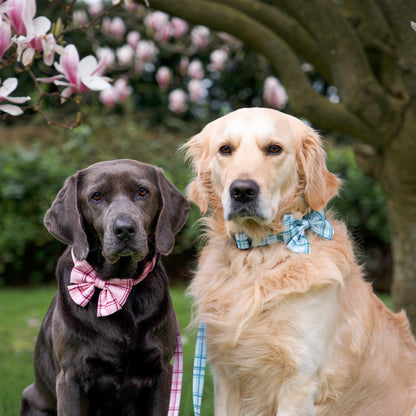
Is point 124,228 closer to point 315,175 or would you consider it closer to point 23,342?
point 315,175

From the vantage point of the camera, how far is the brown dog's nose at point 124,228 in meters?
2.57

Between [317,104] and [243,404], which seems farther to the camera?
[317,104]

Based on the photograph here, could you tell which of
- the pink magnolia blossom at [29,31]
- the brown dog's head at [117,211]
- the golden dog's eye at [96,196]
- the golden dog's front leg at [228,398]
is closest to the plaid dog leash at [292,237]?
the golden dog's front leg at [228,398]

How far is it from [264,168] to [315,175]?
25 cm

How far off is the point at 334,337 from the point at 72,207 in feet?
4.12

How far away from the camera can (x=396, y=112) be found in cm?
424

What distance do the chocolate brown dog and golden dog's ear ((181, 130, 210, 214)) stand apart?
0.11m

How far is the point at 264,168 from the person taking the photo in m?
2.67

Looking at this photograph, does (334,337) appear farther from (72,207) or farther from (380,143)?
(380,143)

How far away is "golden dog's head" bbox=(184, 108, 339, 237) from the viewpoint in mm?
2650

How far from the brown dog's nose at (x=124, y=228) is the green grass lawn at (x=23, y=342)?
0.70 m

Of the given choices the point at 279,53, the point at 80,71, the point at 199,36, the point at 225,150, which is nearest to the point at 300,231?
the point at 225,150

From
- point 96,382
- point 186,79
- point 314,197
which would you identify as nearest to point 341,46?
point 314,197

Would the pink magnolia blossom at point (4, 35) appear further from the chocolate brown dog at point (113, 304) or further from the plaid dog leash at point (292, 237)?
the plaid dog leash at point (292, 237)
